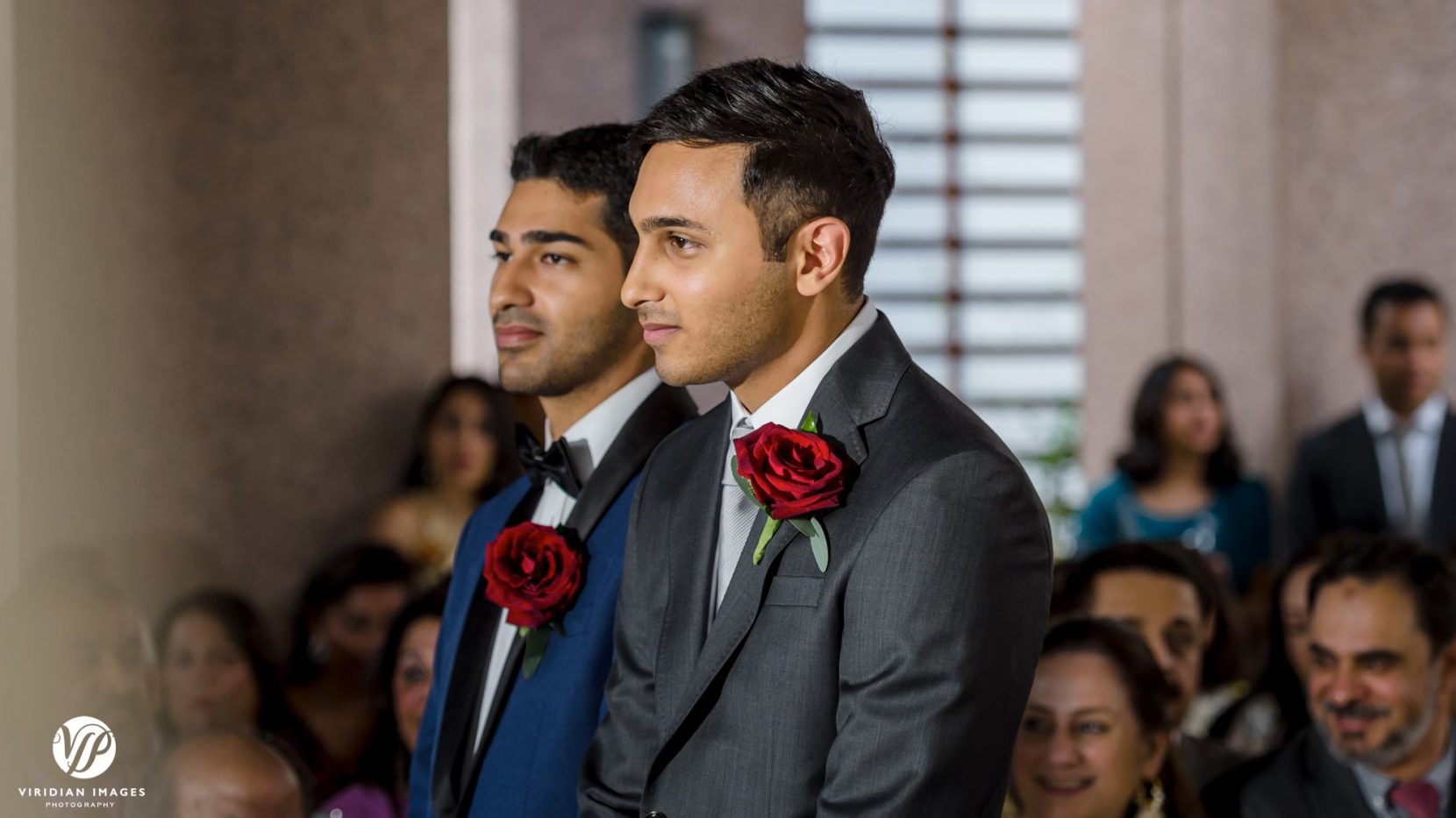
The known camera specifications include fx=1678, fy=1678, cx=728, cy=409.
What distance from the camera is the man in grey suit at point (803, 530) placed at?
73.8 inches

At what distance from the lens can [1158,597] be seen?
4203mm

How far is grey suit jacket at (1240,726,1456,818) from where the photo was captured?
3525mm

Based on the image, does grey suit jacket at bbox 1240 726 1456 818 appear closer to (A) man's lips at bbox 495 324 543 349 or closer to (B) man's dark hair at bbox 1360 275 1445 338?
(A) man's lips at bbox 495 324 543 349

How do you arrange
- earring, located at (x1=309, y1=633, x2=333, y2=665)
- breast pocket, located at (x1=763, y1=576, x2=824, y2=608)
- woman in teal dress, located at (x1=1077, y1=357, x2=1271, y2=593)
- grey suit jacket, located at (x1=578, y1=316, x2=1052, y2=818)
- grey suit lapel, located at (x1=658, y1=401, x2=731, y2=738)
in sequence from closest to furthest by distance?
grey suit jacket, located at (x1=578, y1=316, x2=1052, y2=818) → breast pocket, located at (x1=763, y1=576, x2=824, y2=608) → grey suit lapel, located at (x1=658, y1=401, x2=731, y2=738) → earring, located at (x1=309, y1=633, x2=333, y2=665) → woman in teal dress, located at (x1=1077, y1=357, x2=1271, y2=593)

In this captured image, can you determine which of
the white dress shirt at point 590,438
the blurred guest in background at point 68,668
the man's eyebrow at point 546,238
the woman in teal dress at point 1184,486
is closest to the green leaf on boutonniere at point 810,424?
the white dress shirt at point 590,438

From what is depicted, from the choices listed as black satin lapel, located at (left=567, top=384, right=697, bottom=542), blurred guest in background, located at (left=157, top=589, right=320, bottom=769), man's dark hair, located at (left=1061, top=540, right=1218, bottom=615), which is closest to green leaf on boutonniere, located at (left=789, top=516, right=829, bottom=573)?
black satin lapel, located at (left=567, top=384, right=697, bottom=542)

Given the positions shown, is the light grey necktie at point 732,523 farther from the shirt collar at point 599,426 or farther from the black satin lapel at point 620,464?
the shirt collar at point 599,426

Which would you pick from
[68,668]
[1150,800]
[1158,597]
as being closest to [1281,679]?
[1158,597]

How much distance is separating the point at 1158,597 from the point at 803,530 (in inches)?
97.1

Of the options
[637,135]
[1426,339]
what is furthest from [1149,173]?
[637,135]

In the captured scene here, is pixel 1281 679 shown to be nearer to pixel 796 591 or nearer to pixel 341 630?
pixel 341 630

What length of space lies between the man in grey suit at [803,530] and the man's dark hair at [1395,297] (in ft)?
15.8

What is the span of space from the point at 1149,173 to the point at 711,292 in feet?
21.7

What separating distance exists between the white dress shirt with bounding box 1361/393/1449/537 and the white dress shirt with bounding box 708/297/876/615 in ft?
16.4
